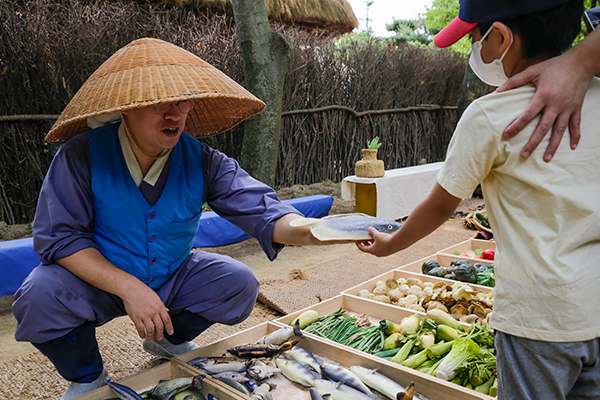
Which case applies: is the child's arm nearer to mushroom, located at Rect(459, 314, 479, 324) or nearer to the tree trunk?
mushroom, located at Rect(459, 314, 479, 324)

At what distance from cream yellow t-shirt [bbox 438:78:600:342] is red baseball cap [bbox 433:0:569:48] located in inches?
8.0

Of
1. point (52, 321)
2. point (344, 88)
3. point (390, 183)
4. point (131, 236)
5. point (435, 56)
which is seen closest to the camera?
point (52, 321)

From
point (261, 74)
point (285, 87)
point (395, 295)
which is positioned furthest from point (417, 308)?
point (285, 87)

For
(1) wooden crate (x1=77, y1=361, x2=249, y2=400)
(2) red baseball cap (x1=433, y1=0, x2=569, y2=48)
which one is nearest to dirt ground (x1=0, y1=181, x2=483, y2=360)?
(1) wooden crate (x1=77, y1=361, x2=249, y2=400)

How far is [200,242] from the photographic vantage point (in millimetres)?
3973

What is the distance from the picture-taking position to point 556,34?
1141 mm

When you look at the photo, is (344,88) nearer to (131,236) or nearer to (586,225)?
(131,236)

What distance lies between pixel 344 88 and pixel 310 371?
593 cm

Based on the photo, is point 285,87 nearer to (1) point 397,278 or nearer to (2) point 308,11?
(2) point 308,11

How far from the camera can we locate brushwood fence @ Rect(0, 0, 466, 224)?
14.5 feet

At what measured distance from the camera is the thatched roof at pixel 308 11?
7.58m

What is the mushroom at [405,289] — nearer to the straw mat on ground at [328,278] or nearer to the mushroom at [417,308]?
the mushroom at [417,308]

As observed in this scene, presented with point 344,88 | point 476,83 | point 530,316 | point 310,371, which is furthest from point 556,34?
point 476,83

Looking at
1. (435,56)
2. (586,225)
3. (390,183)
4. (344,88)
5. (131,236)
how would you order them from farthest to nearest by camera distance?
1. (435,56)
2. (344,88)
3. (390,183)
4. (131,236)
5. (586,225)
